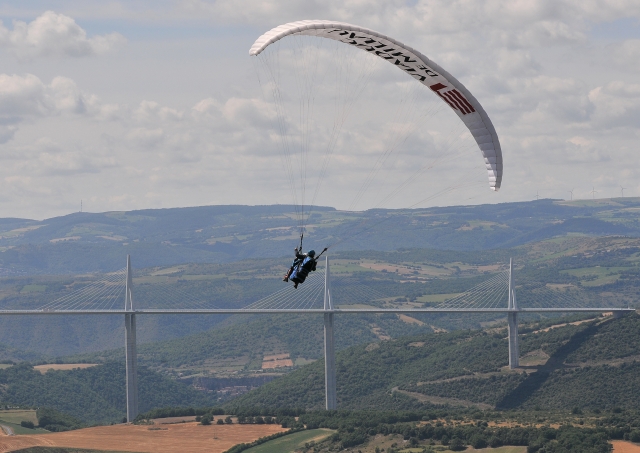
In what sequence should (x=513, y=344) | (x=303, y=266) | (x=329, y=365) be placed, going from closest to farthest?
1. (x=303, y=266)
2. (x=329, y=365)
3. (x=513, y=344)

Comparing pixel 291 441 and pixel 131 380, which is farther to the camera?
pixel 131 380

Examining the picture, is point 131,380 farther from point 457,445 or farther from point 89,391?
point 457,445

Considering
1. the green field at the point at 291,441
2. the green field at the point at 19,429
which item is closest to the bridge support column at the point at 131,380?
the green field at the point at 19,429

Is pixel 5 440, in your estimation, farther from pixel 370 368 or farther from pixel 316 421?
pixel 370 368

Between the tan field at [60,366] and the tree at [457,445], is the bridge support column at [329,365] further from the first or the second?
the tan field at [60,366]

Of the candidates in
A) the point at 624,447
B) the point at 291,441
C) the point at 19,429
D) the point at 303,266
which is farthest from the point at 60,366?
the point at 303,266

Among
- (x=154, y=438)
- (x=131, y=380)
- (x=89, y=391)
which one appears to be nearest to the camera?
(x=154, y=438)

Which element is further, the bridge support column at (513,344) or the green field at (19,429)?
the bridge support column at (513,344)
